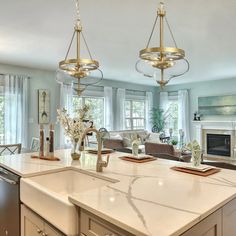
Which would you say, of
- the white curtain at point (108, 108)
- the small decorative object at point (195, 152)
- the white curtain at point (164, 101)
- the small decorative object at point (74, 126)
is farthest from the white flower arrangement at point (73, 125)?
the white curtain at point (164, 101)

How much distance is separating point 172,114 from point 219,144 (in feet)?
6.98

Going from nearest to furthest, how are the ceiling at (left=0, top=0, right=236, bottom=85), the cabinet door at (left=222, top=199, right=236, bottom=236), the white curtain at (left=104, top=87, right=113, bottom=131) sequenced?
the cabinet door at (left=222, top=199, right=236, bottom=236)
the ceiling at (left=0, top=0, right=236, bottom=85)
the white curtain at (left=104, top=87, right=113, bottom=131)

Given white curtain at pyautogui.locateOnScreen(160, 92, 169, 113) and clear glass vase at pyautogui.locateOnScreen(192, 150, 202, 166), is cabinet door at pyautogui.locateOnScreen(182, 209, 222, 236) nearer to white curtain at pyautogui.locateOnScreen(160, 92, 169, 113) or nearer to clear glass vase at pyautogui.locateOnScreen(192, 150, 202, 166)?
clear glass vase at pyautogui.locateOnScreen(192, 150, 202, 166)

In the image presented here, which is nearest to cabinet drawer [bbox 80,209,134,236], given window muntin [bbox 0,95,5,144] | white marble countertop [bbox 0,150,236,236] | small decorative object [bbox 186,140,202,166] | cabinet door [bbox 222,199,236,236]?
white marble countertop [bbox 0,150,236,236]

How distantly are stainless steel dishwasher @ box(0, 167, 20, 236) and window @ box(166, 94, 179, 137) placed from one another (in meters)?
7.53

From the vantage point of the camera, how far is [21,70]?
600 centimetres

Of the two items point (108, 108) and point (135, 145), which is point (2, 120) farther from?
point (135, 145)

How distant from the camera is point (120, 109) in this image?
813 centimetres

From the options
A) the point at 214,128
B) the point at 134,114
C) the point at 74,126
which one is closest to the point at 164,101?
the point at 134,114

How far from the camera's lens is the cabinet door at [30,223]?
166 cm

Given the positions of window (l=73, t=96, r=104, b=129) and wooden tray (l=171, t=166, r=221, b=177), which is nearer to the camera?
wooden tray (l=171, t=166, r=221, b=177)

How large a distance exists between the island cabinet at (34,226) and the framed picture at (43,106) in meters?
4.67

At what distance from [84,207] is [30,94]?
5471 millimetres

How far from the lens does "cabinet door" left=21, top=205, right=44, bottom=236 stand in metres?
1.66
